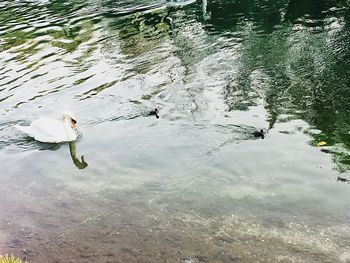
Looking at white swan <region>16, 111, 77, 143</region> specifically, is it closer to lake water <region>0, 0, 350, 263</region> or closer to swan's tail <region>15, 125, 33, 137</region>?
swan's tail <region>15, 125, 33, 137</region>

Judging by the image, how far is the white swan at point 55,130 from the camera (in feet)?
45.4

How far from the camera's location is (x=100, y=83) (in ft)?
60.4

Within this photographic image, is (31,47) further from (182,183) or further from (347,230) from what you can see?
(347,230)

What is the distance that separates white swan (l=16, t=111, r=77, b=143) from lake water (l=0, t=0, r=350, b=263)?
340 millimetres

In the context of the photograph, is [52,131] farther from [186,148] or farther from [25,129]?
[186,148]

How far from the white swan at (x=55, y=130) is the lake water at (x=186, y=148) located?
1.12ft

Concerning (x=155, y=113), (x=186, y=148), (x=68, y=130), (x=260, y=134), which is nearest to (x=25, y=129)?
(x=68, y=130)

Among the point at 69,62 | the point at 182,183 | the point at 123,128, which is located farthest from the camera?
the point at 69,62

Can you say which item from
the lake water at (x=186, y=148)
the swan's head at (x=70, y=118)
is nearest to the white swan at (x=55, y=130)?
the swan's head at (x=70, y=118)

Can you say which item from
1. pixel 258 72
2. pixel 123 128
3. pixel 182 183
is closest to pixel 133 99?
pixel 123 128

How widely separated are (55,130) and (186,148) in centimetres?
393

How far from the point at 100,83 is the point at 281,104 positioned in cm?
722

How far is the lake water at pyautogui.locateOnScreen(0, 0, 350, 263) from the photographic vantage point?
30.6 ft

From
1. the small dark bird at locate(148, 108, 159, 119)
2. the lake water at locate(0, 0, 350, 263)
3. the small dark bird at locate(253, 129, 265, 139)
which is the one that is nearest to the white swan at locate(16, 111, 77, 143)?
the lake water at locate(0, 0, 350, 263)
